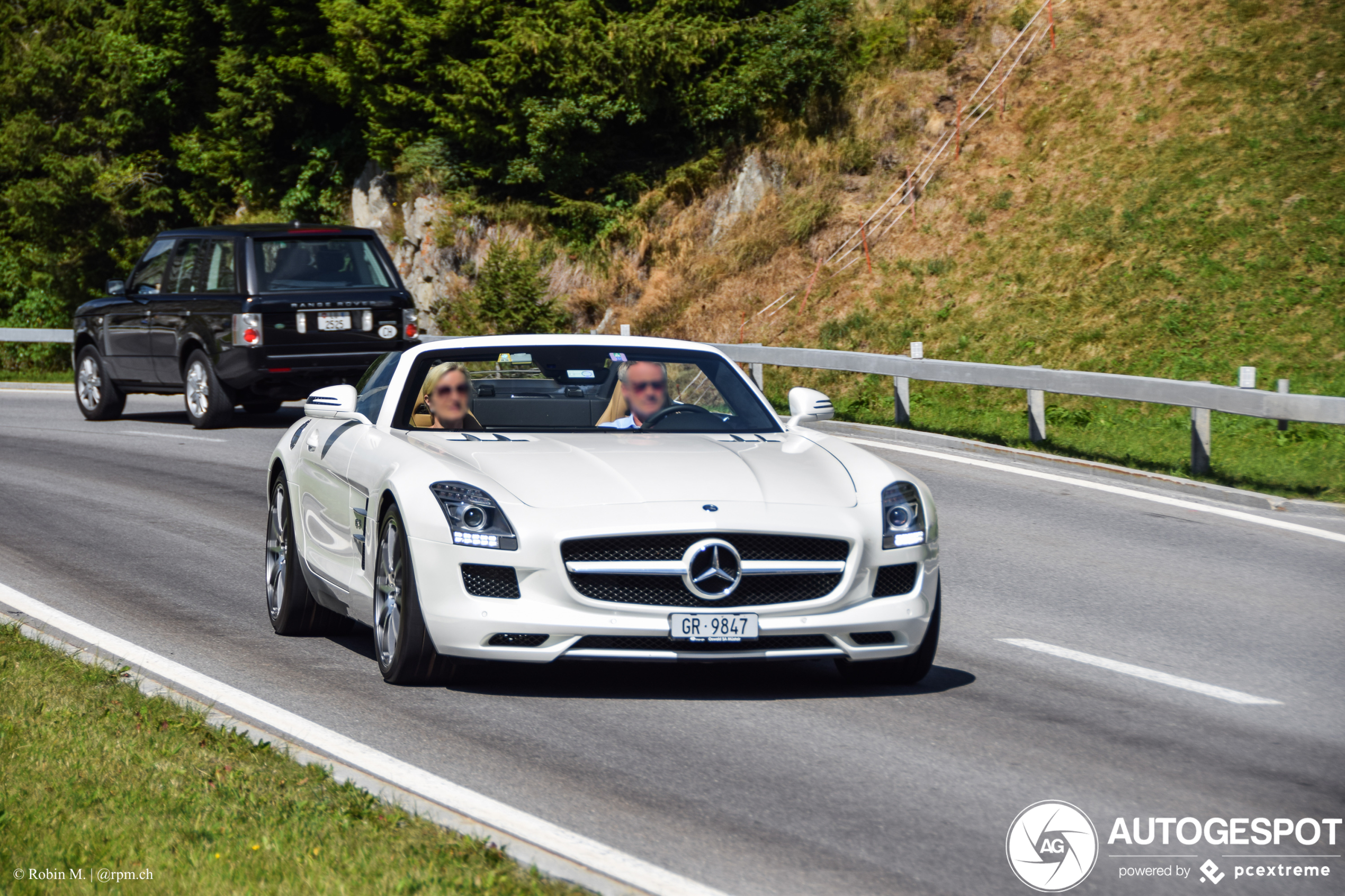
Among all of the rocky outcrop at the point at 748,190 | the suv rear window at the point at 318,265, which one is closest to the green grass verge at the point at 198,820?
the suv rear window at the point at 318,265

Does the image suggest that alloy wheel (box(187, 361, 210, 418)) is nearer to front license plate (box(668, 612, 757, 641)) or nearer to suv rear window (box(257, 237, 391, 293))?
suv rear window (box(257, 237, 391, 293))

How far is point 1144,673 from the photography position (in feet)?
24.4

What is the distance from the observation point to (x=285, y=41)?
4741 centimetres

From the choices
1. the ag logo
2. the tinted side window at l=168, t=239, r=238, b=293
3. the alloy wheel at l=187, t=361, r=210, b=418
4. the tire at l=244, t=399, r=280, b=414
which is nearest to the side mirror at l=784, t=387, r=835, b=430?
the ag logo

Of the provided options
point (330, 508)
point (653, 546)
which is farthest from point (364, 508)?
point (653, 546)

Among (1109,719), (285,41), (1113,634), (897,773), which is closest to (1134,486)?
(1113,634)

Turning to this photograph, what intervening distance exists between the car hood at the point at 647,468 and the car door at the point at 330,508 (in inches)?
19.5

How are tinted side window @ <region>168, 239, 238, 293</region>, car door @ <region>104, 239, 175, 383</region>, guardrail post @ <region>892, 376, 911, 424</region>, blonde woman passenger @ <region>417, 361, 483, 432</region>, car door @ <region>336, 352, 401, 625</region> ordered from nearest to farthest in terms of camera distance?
car door @ <region>336, 352, 401, 625</region> < blonde woman passenger @ <region>417, 361, 483, 432</region> < guardrail post @ <region>892, 376, 911, 424</region> < tinted side window @ <region>168, 239, 238, 293</region> < car door @ <region>104, 239, 175, 383</region>

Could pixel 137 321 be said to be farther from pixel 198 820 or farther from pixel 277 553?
pixel 198 820

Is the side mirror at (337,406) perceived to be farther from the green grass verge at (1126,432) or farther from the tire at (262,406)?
the tire at (262,406)

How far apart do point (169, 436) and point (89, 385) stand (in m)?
3.08

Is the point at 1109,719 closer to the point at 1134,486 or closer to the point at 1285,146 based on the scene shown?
the point at 1134,486

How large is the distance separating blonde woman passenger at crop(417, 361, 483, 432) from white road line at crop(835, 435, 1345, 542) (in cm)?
388

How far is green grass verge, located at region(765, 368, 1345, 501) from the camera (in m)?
14.3
